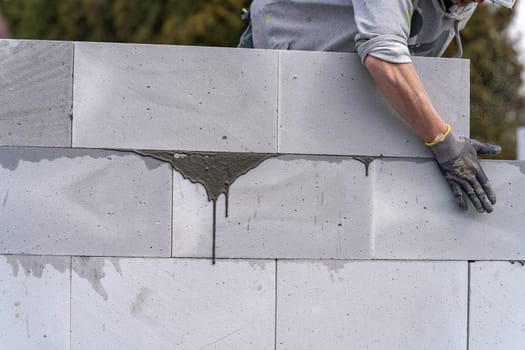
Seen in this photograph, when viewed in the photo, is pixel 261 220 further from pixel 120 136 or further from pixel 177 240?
pixel 120 136

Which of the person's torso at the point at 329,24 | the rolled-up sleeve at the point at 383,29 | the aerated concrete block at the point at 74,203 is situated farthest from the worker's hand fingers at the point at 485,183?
the aerated concrete block at the point at 74,203

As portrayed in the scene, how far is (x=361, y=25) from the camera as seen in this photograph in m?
2.86

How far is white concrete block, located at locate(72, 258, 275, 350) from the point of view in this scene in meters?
2.88

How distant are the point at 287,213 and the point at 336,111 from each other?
46cm

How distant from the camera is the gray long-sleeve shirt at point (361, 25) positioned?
2.82m

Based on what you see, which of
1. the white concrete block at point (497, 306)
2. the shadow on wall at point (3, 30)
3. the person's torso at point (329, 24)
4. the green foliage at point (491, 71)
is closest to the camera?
the white concrete block at point (497, 306)

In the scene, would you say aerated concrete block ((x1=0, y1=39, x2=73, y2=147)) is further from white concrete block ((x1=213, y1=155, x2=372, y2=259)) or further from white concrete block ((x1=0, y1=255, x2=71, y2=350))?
white concrete block ((x1=213, y1=155, x2=372, y2=259))

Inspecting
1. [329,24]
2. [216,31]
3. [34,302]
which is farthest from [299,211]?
[216,31]

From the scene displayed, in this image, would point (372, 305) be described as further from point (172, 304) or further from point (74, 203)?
point (74, 203)

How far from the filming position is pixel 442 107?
3.01 metres

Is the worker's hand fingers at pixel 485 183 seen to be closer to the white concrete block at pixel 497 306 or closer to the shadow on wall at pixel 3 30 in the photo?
the white concrete block at pixel 497 306

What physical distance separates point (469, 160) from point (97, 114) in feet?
4.97

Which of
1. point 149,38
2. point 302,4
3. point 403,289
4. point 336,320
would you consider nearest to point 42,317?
point 336,320

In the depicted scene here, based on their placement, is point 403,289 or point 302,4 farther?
point 302,4
